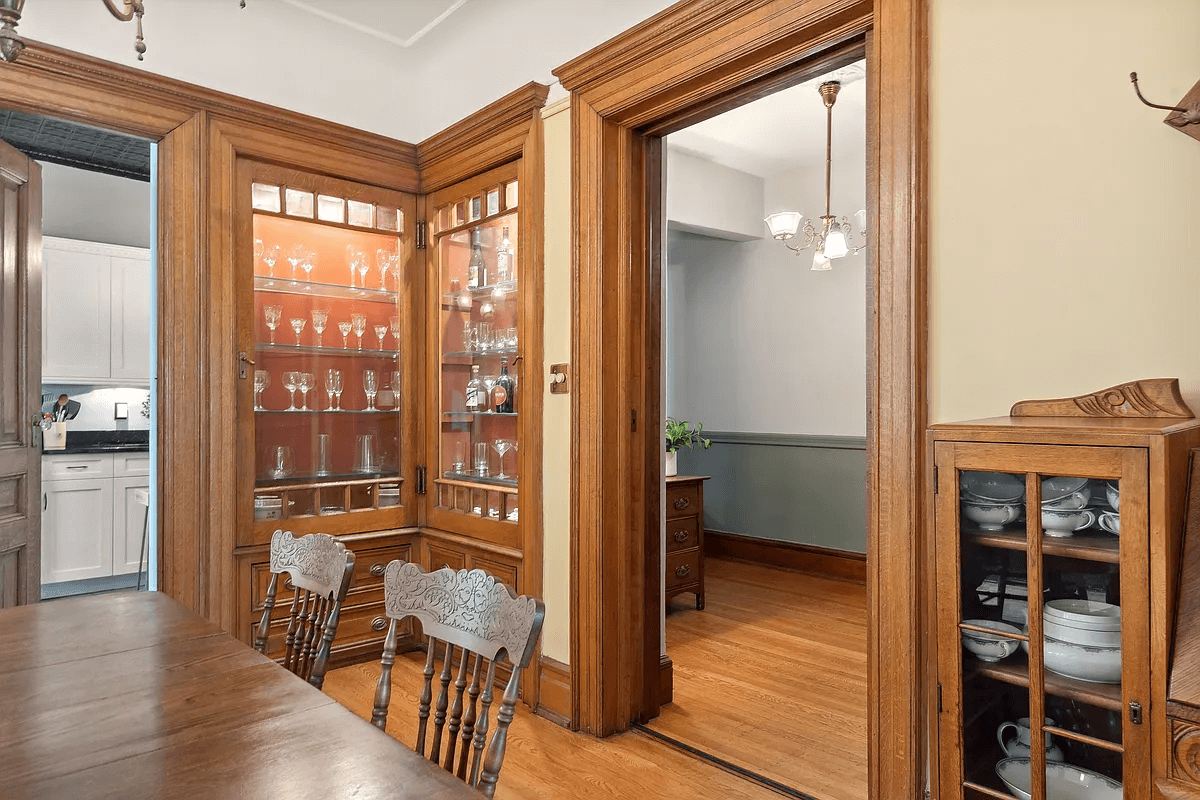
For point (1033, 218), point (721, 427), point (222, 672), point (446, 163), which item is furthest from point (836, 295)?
point (222, 672)

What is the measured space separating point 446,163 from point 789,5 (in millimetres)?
1949

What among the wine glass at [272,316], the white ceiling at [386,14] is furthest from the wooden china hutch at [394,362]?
the white ceiling at [386,14]

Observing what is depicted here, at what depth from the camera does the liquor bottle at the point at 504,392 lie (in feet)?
11.2

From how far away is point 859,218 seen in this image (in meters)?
4.54

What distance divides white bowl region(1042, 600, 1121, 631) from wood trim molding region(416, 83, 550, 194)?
2.44 metres

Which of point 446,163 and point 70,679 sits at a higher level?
point 446,163

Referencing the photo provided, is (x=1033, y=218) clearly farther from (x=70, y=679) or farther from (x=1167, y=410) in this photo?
(x=70, y=679)

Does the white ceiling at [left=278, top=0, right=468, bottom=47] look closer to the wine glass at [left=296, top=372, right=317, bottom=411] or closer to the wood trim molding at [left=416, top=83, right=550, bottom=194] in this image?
the wood trim molding at [left=416, top=83, right=550, bottom=194]

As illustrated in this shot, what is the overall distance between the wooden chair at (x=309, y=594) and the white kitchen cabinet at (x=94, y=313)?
458 cm

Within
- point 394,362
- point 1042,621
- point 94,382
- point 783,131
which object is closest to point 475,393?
point 394,362

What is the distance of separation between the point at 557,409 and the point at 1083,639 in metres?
2.00

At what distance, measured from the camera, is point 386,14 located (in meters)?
3.47

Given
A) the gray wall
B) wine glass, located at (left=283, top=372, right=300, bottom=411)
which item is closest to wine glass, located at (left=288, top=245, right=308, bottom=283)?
wine glass, located at (left=283, top=372, right=300, bottom=411)

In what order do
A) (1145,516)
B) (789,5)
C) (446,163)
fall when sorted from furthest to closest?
(446,163) < (789,5) < (1145,516)
